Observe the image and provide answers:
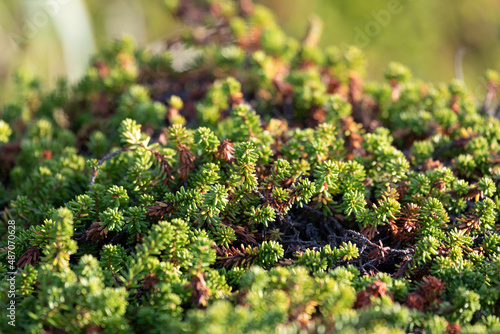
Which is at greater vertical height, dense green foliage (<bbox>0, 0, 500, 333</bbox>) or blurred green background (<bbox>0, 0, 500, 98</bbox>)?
blurred green background (<bbox>0, 0, 500, 98</bbox>)

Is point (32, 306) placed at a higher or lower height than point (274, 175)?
lower

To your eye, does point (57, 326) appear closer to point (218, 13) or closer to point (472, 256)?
point (472, 256)

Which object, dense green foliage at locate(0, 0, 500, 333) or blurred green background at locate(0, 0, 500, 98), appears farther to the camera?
blurred green background at locate(0, 0, 500, 98)

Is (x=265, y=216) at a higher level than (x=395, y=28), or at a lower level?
lower

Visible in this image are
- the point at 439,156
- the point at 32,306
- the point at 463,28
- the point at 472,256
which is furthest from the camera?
the point at 463,28

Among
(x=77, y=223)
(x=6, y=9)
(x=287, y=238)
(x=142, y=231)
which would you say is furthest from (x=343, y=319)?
(x=6, y=9)

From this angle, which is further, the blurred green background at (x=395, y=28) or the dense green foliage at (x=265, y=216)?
the blurred green background at (x=395, y=28)

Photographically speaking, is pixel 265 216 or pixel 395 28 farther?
pixel 395 28

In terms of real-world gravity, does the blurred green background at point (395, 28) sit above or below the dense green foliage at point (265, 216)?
above
